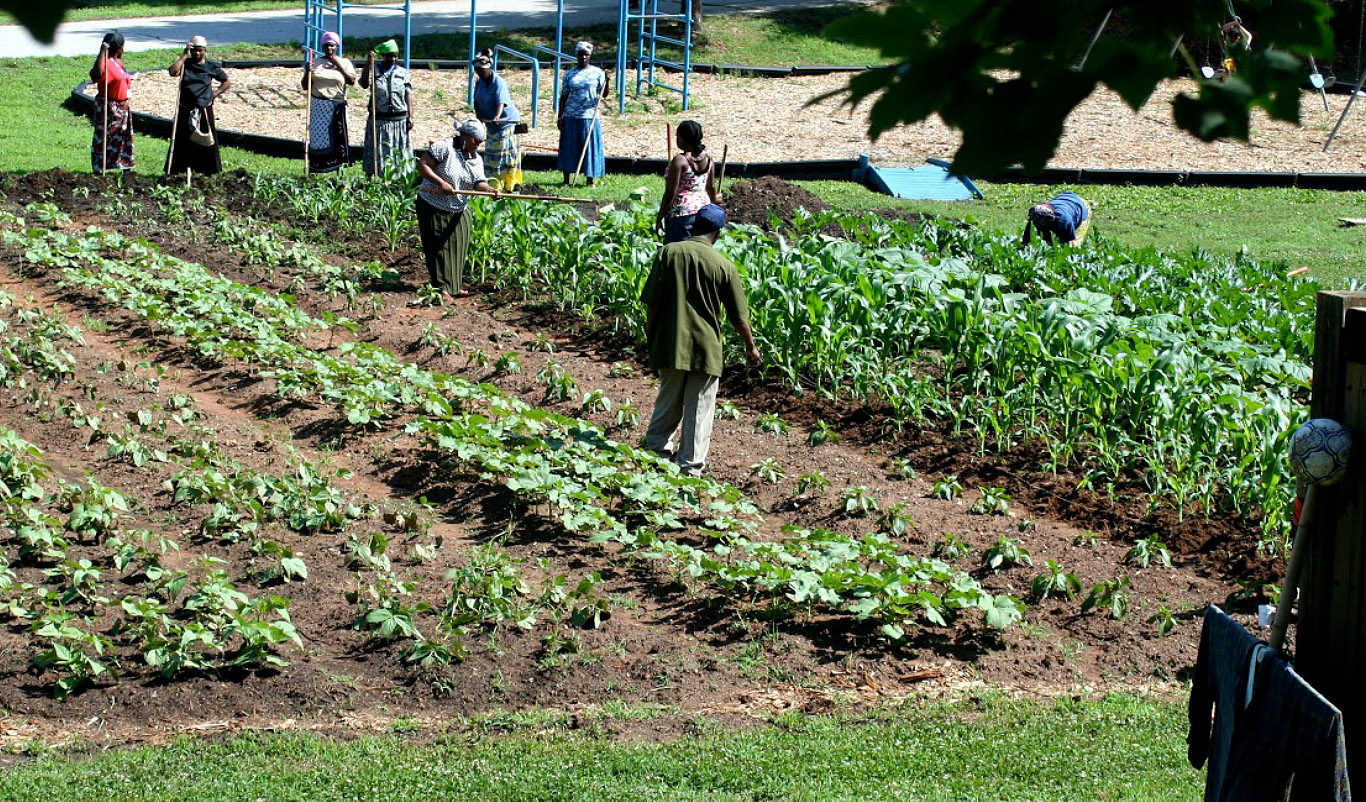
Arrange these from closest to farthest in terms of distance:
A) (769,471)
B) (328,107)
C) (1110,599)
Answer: (1110,599), (769,471), (328,107)

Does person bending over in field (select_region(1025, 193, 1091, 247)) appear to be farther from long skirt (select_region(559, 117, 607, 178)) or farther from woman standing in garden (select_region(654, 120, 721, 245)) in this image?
long skirt (select_region(559, 117, 607, 178))

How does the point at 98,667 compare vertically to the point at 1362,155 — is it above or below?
below

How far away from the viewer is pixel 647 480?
7.76 m

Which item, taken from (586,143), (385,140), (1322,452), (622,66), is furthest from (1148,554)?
(622,66)

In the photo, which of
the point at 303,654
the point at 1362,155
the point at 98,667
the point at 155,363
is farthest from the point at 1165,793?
the point at 1362,155

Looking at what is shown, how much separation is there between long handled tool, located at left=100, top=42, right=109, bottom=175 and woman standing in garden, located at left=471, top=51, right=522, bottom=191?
12.4 feet

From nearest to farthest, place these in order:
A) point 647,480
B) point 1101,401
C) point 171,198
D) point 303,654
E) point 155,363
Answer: point 303,654
point 647,480
point 1101,401
point 155,363
point 171,198

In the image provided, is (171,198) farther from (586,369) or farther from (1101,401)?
(1101,401)

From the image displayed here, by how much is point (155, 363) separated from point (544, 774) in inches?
244

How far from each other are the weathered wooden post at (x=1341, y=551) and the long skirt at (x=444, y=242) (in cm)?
897

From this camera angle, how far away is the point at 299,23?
29.1 meters

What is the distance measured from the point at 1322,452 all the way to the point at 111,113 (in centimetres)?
1507

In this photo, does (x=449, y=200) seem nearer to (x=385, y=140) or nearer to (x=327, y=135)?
(x=385, y=140)

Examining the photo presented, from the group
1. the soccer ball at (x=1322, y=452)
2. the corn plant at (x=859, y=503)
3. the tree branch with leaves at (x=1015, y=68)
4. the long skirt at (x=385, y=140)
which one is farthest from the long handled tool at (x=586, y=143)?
the tree branch with leaves at (x=1015, y=68)
